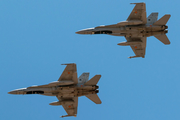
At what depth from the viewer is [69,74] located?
177ft

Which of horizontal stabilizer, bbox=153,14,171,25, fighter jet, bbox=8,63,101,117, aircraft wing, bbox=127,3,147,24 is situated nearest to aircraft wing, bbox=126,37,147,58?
aircraft wing, bbox=127,3,147,24

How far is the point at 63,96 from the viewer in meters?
54.5

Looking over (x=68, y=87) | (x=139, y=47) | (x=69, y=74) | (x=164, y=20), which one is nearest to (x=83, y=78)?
(x=69, y=74)

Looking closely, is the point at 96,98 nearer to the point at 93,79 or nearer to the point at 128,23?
the point at 93,79

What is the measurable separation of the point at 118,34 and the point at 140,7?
179 inches

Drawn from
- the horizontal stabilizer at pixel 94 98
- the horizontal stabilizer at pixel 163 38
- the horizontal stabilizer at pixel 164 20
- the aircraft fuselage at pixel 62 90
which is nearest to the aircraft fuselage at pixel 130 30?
the horizontal stabilizer at pixel 164 20

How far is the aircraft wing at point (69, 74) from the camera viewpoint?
5356 cm

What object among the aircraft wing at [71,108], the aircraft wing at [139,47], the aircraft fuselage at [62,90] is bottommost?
the aircraft wing at [71,108]

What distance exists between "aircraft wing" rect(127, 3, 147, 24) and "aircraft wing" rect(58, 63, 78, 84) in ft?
30.6

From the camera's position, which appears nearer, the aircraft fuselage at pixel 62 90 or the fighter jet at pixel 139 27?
the aircraft fuselage at pixel 62 90

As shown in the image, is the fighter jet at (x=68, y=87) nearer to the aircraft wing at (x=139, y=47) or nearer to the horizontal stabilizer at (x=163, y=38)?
the aircraft wing at (x=139, y=47)

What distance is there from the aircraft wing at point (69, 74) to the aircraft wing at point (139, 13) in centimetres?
933

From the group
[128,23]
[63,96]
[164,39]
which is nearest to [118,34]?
[128,23]

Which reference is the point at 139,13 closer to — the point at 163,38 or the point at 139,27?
the point at 139,27
